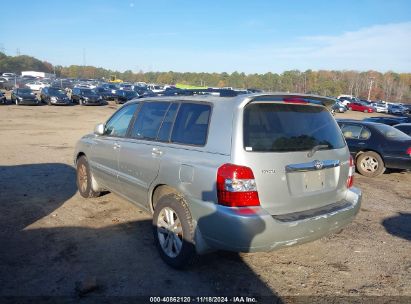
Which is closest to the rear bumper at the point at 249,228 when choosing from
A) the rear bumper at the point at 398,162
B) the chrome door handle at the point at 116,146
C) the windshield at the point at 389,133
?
the chrome door handle at the point at 116,146

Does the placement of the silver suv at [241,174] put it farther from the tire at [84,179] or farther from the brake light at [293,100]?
the tire at [84,179]

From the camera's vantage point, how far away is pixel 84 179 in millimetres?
6012

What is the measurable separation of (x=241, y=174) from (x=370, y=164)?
23.4ft

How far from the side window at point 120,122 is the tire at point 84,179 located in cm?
85

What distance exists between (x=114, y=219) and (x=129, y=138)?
1311 mm

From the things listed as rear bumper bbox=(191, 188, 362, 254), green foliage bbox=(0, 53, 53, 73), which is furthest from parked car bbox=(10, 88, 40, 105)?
green foliage bbox=(0, 53, 53, 73)

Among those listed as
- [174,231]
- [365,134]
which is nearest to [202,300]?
[174,231]

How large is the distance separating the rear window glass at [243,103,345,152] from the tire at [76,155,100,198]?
11.2ft

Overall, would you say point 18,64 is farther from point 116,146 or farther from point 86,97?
point 116,146

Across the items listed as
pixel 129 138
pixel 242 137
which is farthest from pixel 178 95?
pixel 242 137

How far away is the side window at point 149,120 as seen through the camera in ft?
13.9

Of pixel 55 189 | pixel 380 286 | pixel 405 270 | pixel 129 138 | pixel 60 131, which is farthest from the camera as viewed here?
pixel 60 131

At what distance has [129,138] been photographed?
4676 mm

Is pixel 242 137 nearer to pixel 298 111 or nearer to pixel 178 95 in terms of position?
pixel 298 111
